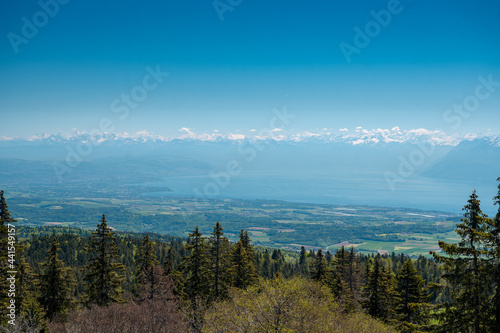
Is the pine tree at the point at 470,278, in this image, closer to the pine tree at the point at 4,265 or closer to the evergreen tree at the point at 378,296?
the evergreen tree at the point at 378,296

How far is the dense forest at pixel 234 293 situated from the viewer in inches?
669

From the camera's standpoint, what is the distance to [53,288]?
100ft

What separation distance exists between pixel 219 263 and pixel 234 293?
883 cm

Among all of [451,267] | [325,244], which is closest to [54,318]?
[451,267]

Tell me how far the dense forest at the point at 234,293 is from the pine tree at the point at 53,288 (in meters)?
0.08

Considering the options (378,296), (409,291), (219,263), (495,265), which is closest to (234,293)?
(219,263)

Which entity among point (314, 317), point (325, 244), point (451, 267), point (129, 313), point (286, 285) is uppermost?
point (451, 267)

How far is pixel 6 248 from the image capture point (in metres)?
24.2

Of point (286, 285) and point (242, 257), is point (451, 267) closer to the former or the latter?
point (286, 285)

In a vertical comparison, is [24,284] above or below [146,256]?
below

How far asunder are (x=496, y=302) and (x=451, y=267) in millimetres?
2287

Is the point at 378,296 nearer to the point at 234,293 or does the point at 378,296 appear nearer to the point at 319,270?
the point at 319,270

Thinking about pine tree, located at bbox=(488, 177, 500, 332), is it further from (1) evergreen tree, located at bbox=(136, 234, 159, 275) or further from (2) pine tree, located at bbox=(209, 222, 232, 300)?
(1) evergreen tree, located at bbox=(136, 234, 159, 275)

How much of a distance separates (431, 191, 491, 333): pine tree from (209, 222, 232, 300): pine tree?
20.1m
